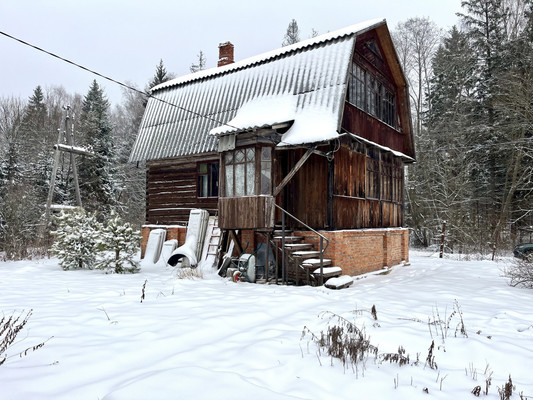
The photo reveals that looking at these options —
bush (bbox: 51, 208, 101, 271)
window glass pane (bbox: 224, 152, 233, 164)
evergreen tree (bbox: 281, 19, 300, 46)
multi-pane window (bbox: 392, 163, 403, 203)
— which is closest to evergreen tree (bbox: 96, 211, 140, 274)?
bush (bbox: 51, 208, 101, 271)

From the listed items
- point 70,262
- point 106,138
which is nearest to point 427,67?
point 106,138

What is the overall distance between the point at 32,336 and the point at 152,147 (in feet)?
36.1

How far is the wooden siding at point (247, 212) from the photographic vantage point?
31.5 feet

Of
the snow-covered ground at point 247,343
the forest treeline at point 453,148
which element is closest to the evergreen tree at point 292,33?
the forest treeline at point 453,148

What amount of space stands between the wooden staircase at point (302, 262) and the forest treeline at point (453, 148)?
1268 cm

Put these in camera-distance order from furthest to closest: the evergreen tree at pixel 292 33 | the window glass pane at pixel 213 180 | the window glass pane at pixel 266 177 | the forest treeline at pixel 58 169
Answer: the evergreen tree at pixel 292 33
the forest treeline at pixel 58 169
the window glass pane at pixel 213 180
the window glass pane at pixel 266 177

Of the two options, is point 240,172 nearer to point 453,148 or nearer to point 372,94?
point 372,94

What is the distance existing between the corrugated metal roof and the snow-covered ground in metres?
4.56

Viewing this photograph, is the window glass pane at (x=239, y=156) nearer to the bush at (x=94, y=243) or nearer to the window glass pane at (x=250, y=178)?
the window glass pane at (x=250, y=178)

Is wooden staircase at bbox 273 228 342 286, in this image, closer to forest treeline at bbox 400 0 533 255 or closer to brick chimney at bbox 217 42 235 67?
brick chimney at bbox 217 42 235 67

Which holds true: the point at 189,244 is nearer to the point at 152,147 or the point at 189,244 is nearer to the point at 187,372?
the point at 152,147

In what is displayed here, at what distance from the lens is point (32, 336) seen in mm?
4547

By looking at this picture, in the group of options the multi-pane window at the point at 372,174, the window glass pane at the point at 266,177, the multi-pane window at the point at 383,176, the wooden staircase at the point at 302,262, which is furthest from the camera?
the multi-pane window at the point at 383,176

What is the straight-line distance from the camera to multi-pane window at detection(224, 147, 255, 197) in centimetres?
998
